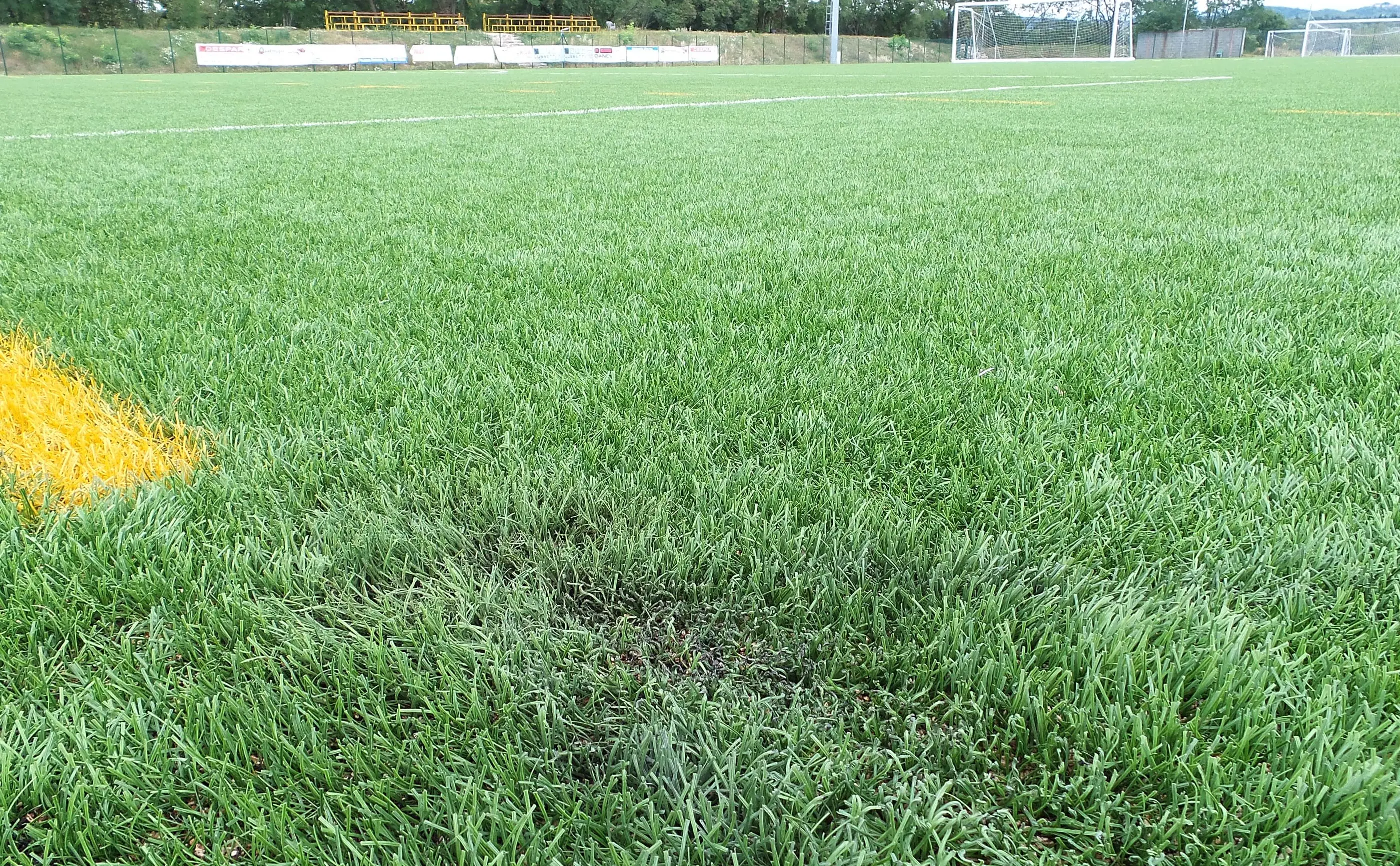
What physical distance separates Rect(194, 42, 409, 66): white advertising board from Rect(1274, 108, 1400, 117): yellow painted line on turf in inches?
1356

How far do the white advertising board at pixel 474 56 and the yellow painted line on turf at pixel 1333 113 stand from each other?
34523mm

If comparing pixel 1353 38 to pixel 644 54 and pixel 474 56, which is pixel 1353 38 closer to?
pixel 644 54

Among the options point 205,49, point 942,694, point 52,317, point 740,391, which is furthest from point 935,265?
point 205,49

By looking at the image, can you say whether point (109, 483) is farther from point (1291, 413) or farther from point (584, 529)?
point (1291, 413)

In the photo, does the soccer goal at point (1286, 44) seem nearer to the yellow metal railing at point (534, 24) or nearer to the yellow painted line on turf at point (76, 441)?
the yellow metal railing at point (534, 24)

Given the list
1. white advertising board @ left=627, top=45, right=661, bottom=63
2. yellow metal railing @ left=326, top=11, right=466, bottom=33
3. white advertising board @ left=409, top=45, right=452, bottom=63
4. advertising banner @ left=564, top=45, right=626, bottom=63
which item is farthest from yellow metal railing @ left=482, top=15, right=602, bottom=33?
white advertising board @ left=409, top=45, right=452, bottom=63

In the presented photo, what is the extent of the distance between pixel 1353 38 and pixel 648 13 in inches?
1556

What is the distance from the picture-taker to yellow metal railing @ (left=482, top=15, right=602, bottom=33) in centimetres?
4747

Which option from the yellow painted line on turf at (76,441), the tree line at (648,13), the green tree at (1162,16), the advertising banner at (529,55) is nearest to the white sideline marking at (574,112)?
the yellow painted line on turf at (76,441)

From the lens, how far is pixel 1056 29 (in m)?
29.2

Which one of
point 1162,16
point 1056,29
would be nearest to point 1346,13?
point 1162,16

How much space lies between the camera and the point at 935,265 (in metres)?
2.60

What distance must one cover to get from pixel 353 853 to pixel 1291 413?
1.61 meters

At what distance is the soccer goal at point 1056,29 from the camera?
28.3 metres
